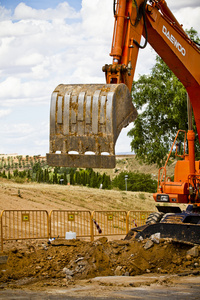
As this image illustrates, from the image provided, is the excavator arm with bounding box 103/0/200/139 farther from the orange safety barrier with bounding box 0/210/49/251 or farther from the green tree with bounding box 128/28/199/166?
the green tree with bounding box 128/28/199/166

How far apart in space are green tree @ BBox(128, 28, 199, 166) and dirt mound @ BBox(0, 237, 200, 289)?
82.9 feet

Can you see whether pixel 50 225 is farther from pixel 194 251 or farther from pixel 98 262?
pixel 194 251

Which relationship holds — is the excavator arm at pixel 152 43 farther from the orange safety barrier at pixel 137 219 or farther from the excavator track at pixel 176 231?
the orange safety barrier at pixel 137 219

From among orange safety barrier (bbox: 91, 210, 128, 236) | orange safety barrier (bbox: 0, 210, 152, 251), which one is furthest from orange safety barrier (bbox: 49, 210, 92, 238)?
orange safety barrier (bbox: 91, 210, 128, 236)

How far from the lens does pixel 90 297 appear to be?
729 cm

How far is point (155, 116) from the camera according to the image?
36.9 meters

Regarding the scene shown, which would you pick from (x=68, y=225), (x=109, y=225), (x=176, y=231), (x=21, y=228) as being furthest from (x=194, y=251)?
(x=109, y=225)

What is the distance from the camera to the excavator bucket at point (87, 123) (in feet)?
27.0

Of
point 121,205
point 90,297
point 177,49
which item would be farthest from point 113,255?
point 121,205

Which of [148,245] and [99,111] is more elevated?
[99,111]

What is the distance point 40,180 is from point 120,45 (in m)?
31.4

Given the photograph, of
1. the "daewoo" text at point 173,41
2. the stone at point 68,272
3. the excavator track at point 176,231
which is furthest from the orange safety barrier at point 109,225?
the "daewoo" text at point 173,41

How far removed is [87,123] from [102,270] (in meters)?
3.39

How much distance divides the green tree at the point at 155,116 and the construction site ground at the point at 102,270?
25.1 metres
